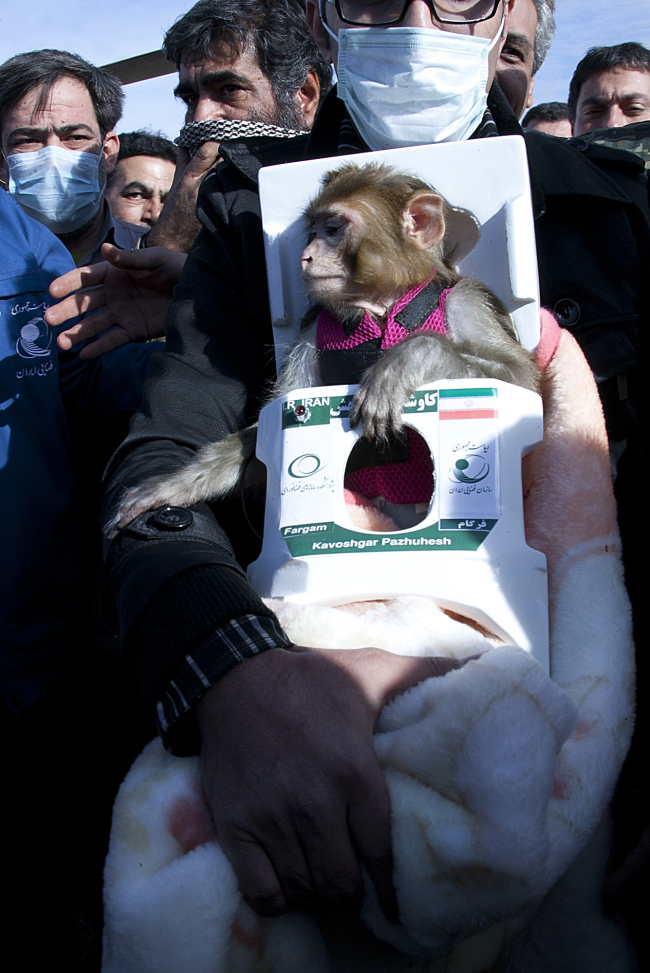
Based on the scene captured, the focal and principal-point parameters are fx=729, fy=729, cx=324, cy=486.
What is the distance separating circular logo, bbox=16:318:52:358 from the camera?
2.14 metres

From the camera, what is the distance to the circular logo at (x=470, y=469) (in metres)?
1.31

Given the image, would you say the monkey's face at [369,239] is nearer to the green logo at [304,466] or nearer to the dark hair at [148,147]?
the green logo at [304,466]

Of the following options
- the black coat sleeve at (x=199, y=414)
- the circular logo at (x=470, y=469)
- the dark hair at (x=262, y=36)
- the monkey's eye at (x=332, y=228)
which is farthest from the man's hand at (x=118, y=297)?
the dark hair at (x=262, y=36)

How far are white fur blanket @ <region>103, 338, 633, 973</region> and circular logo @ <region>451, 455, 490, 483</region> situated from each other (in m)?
0.30

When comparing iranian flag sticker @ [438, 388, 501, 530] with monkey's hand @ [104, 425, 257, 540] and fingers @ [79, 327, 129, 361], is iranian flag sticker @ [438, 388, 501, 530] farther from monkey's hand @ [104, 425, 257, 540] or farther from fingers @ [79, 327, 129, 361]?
fingers @ [79, 327, 129, 361]

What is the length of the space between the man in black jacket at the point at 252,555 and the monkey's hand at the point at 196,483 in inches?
1.3

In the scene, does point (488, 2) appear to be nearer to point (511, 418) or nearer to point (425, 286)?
point (425, 286)

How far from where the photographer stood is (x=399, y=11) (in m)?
1.84

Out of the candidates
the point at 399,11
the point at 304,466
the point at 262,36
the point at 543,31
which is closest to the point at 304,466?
the point at 304,466

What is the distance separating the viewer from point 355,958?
3.52ft

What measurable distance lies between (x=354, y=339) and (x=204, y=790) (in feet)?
3.55

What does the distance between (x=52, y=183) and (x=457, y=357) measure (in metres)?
2.60

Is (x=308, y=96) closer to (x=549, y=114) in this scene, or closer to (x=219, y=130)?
(x=219, y=130)

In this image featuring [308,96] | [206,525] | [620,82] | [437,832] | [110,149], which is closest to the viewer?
[437,832]
